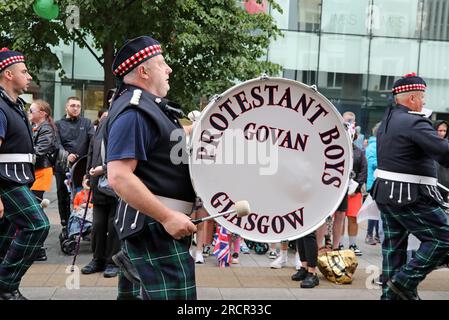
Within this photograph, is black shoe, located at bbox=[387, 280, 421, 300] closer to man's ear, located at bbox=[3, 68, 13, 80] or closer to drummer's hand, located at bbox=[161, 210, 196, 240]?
drummer's hand, located at bbox=[161, 210, 196, 240]

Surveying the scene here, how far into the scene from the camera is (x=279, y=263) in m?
6.53

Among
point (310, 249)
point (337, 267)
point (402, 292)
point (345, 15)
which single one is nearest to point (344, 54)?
point (345, 15)

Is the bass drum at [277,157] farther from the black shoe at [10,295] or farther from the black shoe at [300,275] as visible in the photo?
the black shoe at [300,275]

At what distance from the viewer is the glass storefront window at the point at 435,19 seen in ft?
60.2

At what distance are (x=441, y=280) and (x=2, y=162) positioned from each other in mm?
4481

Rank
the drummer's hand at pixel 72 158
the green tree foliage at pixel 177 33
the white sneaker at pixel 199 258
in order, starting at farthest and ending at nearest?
1. the green tree foliage at pixel 177 33
2. the drummer's hand at pixel 72 158
3. the white sneaker at pixel 199 258

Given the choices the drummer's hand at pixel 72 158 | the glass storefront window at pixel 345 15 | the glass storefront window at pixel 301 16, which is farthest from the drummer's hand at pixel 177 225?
the glass storefront window at pixel 345 15

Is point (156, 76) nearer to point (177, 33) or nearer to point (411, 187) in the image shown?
point (411, 187)

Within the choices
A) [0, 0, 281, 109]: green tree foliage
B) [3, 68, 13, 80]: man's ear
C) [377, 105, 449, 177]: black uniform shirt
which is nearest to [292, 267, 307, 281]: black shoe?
[377, 105, 449, 177]: black uniform shirt

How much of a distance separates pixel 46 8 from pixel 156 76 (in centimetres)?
603

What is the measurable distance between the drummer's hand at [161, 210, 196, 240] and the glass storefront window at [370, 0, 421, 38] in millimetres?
16685

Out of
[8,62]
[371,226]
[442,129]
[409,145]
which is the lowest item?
[371,226]

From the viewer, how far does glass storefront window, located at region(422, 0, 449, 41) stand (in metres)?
18.3

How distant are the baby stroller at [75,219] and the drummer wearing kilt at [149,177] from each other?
411cm
